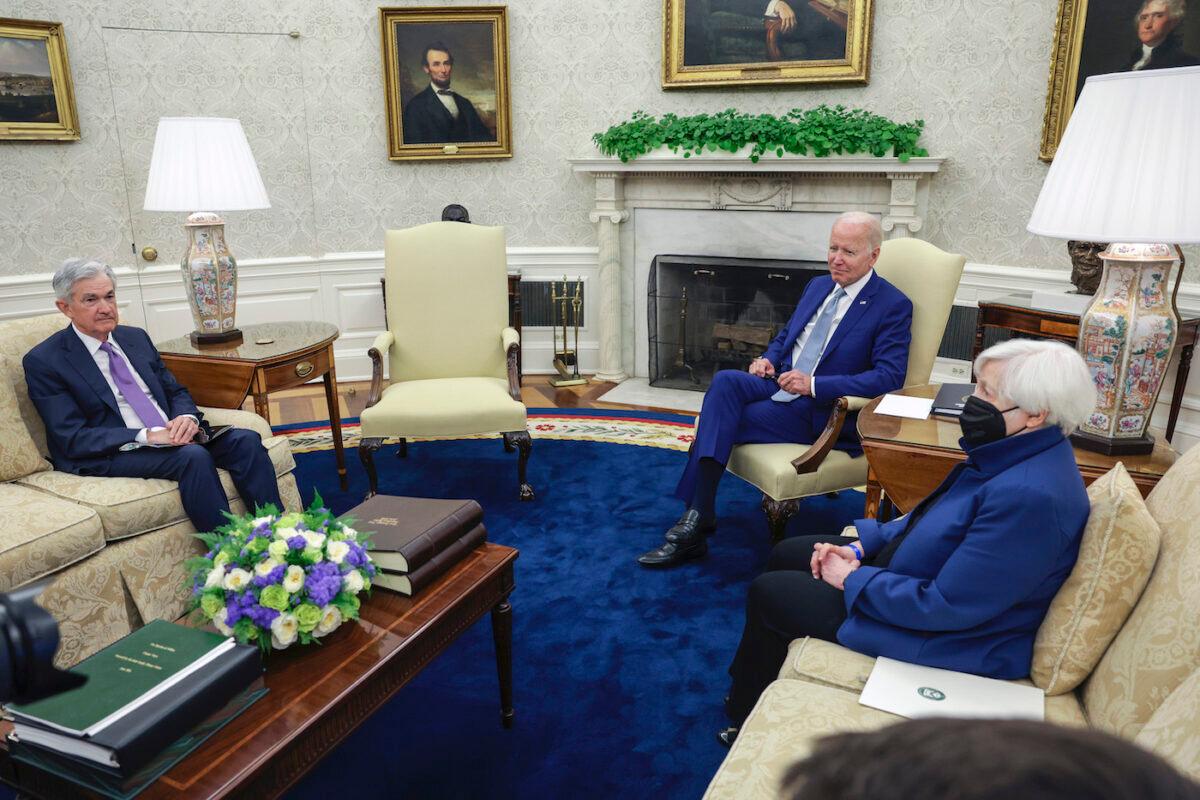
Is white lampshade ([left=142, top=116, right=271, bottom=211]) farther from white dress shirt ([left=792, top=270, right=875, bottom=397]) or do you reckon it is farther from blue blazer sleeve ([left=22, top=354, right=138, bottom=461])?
white dress shirt ([left=792, top=270, right=875, bottom=397])

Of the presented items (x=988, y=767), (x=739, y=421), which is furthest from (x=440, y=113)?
(x=988, y=767)

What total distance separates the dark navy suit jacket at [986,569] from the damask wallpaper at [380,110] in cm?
342

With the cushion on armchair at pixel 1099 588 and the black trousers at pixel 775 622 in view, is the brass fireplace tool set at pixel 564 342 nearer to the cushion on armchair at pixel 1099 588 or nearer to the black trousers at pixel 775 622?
the black trousers at pixel 775 622

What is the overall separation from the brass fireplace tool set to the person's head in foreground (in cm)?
530

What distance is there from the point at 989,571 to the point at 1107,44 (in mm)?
3760

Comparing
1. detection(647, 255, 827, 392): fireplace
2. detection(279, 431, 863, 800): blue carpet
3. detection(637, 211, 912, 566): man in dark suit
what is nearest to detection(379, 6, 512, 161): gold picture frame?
detection(647, 255, 827, 392): fireplace

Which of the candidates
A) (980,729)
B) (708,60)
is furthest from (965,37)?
(980,729)

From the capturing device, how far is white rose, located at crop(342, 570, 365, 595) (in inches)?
71.0

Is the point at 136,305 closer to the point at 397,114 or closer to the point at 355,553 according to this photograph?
the point at 397,114

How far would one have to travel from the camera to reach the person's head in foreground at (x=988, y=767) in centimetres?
36

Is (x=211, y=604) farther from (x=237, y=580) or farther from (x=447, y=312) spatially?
(x=447, y=312)

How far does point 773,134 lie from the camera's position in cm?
476

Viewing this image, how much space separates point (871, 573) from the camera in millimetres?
1831

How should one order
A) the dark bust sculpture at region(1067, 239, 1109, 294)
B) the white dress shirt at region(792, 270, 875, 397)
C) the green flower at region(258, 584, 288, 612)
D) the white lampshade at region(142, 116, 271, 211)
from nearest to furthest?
the green flower at region(258, 584, 288, 612) < the white dress shirt at region(792, 270, 875, 397) < the white lampshade at region(142, 116, 271, 211) < the dark bust sculpture at region(1067, 239, 1109, 294)
